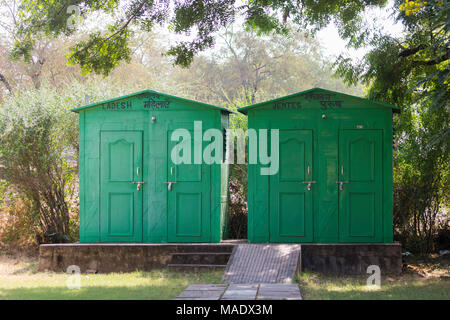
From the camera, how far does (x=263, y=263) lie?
24.8 feet

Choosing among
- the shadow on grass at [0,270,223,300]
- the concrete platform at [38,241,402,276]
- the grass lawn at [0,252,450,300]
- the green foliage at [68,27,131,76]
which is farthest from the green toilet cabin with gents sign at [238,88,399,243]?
the green foliage at [68,27,131,76]

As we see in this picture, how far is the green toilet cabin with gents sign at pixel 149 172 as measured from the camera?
8.59 m

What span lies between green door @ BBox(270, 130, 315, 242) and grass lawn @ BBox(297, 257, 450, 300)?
0.79 meters

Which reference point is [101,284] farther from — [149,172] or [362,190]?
[362,190]

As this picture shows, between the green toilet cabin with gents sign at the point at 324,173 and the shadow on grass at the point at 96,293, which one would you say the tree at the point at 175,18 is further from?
the shadow on grass at the point at 96,293

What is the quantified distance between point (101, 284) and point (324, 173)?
3.82 metres

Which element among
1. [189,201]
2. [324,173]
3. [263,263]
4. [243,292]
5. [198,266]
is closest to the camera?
[243,292]

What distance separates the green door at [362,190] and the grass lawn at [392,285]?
78 centimetres

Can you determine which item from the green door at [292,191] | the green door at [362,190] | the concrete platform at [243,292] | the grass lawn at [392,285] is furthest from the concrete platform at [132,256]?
the green door at [362,190]

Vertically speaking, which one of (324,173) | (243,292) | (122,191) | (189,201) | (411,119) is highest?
(411,119)

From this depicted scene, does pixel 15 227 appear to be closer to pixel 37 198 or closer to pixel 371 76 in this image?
pixel 37 198

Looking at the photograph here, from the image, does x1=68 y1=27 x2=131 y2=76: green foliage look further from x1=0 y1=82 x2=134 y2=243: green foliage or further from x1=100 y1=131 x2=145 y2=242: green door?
x1=100 y1=131 x2=145 y2=242: green door

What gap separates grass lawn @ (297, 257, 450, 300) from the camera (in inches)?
246

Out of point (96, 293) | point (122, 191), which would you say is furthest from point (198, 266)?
point (96, 293)
